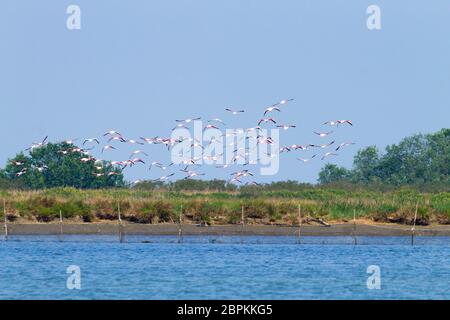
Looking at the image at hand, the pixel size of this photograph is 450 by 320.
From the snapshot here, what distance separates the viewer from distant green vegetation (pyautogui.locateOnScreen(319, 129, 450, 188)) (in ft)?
Answer: 399

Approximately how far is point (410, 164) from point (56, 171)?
3442cm

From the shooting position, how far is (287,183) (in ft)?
318

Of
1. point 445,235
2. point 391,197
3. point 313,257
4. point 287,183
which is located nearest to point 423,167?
point 287,183

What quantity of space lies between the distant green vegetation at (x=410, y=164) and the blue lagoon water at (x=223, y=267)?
49747mm

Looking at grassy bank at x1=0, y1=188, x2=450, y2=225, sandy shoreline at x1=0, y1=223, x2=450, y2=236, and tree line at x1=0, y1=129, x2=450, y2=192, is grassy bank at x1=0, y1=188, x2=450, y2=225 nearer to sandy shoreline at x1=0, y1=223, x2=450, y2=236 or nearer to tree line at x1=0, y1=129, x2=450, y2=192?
sandy shoreline at x1=0, y1=223, x2=450, y2=236

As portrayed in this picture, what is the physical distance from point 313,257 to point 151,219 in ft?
48.0

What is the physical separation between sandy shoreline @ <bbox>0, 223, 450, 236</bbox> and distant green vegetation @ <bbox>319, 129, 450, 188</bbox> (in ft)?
148

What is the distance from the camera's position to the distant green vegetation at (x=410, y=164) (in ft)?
399

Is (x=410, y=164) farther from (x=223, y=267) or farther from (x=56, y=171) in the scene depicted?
(x=223, y=267)

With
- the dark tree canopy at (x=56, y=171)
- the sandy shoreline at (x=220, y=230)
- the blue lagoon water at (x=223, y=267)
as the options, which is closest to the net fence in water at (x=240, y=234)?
the sandy shoreline at (x=220, y=230)

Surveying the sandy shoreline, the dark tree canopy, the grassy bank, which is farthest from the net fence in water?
the dark tree canopy

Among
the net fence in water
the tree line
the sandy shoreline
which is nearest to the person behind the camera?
the net fence in water

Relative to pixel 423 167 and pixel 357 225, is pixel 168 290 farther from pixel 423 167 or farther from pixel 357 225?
pixel 423 167

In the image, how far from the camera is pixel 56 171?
11256cm
